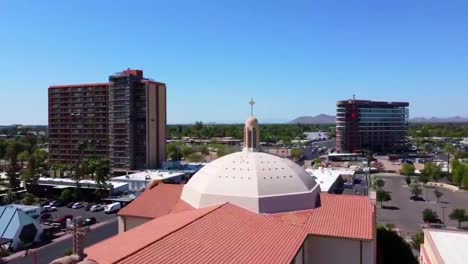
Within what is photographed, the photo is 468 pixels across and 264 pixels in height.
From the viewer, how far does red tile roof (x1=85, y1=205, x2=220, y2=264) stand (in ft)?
49.4

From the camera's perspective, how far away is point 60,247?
37.4 metres

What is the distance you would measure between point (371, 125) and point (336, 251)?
11764 cm

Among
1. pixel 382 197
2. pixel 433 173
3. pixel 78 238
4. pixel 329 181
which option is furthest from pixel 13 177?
pixel 433 173

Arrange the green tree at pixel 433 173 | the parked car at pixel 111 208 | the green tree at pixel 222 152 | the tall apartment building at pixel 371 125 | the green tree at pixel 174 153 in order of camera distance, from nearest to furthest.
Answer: the parked car at pixel 111 208 → the green tree at pixel 433 173 → the green tree at pixel 174 153 → the green tree at pixel 222 152 → the tall apartment building at pixel 371 125

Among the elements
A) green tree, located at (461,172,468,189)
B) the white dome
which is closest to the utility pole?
the white dome

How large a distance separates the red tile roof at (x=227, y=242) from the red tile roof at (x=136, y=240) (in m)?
0.31

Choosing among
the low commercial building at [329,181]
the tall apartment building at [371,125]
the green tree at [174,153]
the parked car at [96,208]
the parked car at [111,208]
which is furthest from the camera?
the tall apartment building at [371,125]

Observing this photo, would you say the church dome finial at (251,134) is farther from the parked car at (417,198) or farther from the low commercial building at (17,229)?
the parked car at (417,198)

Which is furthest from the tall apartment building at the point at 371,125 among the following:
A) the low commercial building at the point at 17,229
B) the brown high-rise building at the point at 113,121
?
the low commercial building at the point at 17,229

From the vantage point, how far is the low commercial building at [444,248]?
25.2 meters

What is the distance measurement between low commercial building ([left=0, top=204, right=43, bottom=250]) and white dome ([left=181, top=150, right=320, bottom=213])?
859 inches

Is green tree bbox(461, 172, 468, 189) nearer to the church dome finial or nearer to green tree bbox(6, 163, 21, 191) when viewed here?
the church dome finial

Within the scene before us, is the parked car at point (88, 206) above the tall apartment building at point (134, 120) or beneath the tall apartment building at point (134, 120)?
beneath

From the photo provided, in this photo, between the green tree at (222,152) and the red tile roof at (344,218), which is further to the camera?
the green tree at (222,152)
